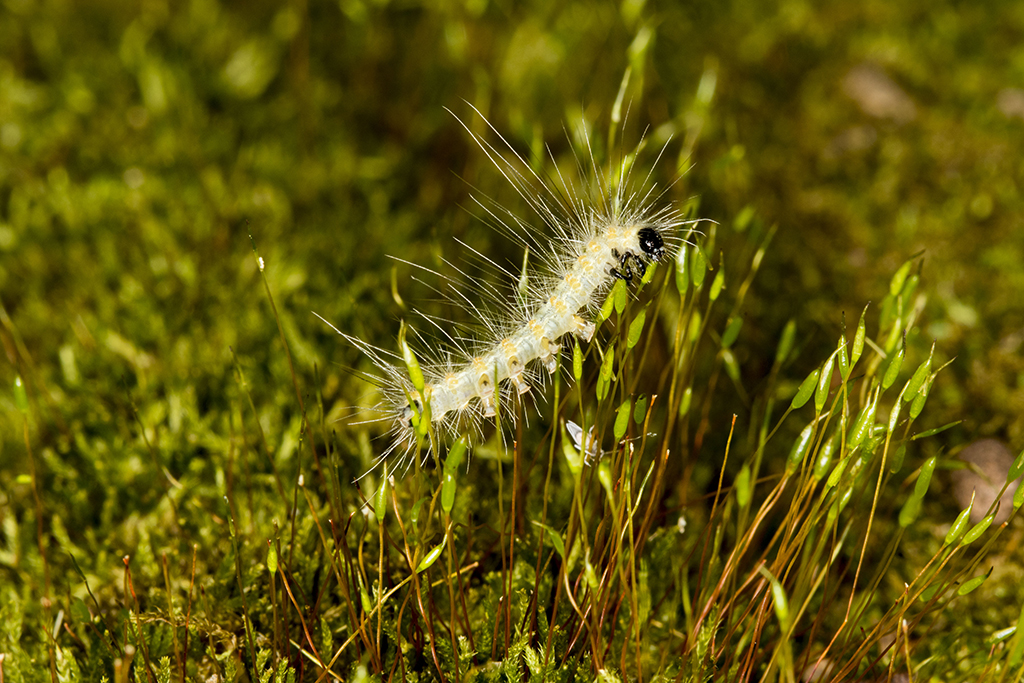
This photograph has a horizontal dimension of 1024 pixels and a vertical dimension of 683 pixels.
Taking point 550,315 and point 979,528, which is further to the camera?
point 550,315

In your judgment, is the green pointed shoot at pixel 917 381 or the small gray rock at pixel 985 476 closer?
the green pointed shoot at pixel 917 381

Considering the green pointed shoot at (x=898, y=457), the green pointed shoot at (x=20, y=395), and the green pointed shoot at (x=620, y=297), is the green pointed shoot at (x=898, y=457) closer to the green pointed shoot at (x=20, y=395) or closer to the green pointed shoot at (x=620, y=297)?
the green pointed shoot at (x=620, y=297)

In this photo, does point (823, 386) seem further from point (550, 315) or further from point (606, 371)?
point (550, 315)

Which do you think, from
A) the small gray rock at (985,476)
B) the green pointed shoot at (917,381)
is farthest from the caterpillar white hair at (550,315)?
the small gray rock at (985,476)

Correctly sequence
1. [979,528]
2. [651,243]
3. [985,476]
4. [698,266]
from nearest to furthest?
[979,528]
[698,266]
[651,243]
[985,476]

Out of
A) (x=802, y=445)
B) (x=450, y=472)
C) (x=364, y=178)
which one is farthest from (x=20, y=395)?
(x=364, y=178)

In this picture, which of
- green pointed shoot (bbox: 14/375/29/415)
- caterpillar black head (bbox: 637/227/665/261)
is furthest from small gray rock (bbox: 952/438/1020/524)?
green pointed shoot (bbox: 14/375/29/415)
